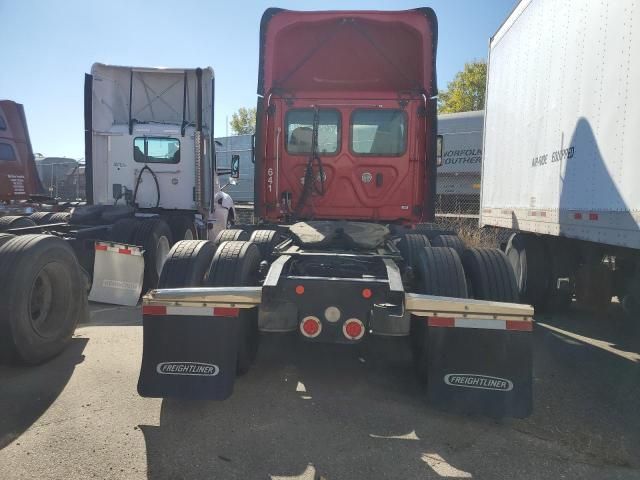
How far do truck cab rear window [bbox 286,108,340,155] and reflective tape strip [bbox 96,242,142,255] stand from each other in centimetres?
242

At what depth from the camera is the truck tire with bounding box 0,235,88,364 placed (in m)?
3.98

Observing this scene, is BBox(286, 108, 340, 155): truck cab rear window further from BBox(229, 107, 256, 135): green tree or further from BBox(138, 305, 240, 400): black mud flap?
BBox(229, 107, 256, 135): green tree

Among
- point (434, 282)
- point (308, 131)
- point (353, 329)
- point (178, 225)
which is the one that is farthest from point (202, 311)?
point (178, 225)

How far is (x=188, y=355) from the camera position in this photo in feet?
11.1

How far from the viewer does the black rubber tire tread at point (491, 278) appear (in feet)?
13.2

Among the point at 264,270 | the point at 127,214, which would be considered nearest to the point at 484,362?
the point at 264,270

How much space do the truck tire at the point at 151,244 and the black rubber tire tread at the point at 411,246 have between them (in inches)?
158

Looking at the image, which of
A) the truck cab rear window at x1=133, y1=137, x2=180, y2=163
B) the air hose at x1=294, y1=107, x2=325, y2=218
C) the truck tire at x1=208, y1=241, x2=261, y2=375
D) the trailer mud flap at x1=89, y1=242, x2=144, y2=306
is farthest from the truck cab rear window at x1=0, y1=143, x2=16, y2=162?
the truck tire at x1=208, y1=241, x2=261, y2=375

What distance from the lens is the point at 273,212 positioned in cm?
684

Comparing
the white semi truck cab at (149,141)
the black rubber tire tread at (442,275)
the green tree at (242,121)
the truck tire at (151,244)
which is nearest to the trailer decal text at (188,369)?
the black rubber tire tread at (442,275)

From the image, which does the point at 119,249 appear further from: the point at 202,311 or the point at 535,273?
the point at 535,273

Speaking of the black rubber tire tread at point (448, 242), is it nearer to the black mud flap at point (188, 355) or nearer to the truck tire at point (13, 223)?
the black mud flap at point (188, 355)

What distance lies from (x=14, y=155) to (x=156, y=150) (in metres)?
4.03

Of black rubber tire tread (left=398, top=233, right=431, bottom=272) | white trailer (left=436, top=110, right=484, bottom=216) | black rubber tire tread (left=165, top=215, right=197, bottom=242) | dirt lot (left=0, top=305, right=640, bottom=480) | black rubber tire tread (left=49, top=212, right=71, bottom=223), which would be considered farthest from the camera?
white trailer (left=436, top=110, right=484, bottom=216)
